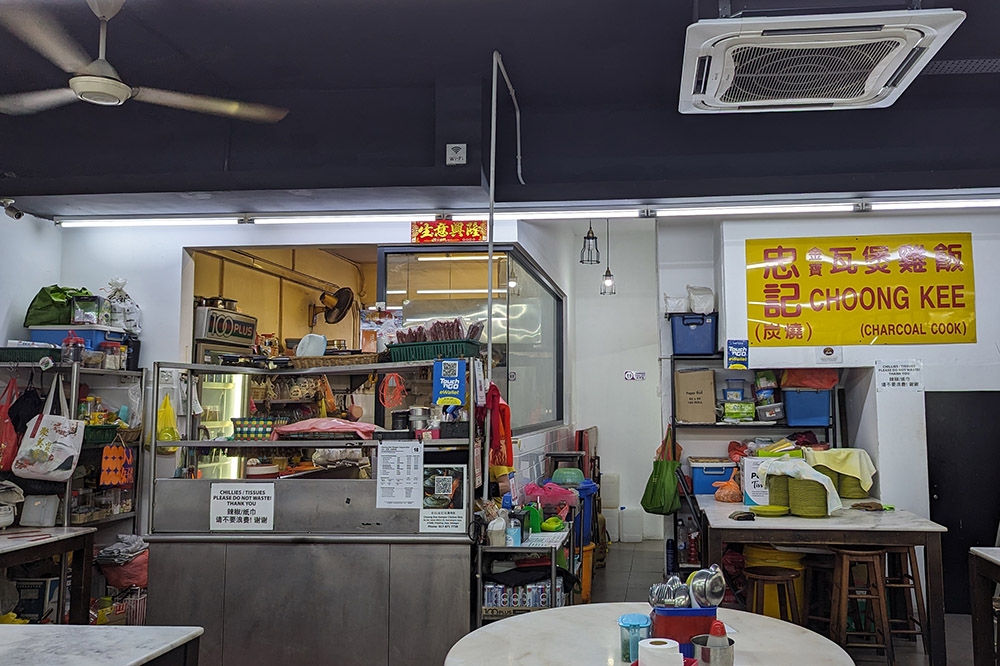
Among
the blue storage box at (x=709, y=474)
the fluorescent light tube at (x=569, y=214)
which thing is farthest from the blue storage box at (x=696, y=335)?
the fluorescent light tube at (x=569, y=214)

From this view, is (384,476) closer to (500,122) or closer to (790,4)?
(500,122)

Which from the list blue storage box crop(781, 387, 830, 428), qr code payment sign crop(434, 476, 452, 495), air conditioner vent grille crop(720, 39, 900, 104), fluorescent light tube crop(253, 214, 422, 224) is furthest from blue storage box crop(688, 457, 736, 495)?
air conditioner vent grille crop(720, 39, 900, 104)

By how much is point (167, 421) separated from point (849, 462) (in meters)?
5.57

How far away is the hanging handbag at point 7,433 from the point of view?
5.69 metres

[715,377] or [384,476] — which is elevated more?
[715,377]

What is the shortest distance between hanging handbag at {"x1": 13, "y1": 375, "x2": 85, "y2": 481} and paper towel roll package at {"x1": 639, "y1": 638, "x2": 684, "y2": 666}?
469 centimetres

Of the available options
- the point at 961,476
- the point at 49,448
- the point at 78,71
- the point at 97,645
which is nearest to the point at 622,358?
the point at 961,476

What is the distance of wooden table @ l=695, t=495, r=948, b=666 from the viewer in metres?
5.29

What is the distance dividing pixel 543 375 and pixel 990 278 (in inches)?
168

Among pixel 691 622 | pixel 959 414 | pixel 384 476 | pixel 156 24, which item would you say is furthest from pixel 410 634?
pixel 959 414

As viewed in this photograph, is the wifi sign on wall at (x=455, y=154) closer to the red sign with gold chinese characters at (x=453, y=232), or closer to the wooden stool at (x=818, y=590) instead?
the red sign with gold chinese characters at (x=453, y=232)

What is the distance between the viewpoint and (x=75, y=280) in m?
7.02

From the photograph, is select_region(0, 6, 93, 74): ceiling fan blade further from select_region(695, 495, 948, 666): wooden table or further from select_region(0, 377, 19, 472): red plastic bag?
select_region(695, 495, 948, 666): wooden table

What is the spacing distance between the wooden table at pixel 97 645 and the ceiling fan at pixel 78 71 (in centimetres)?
234
